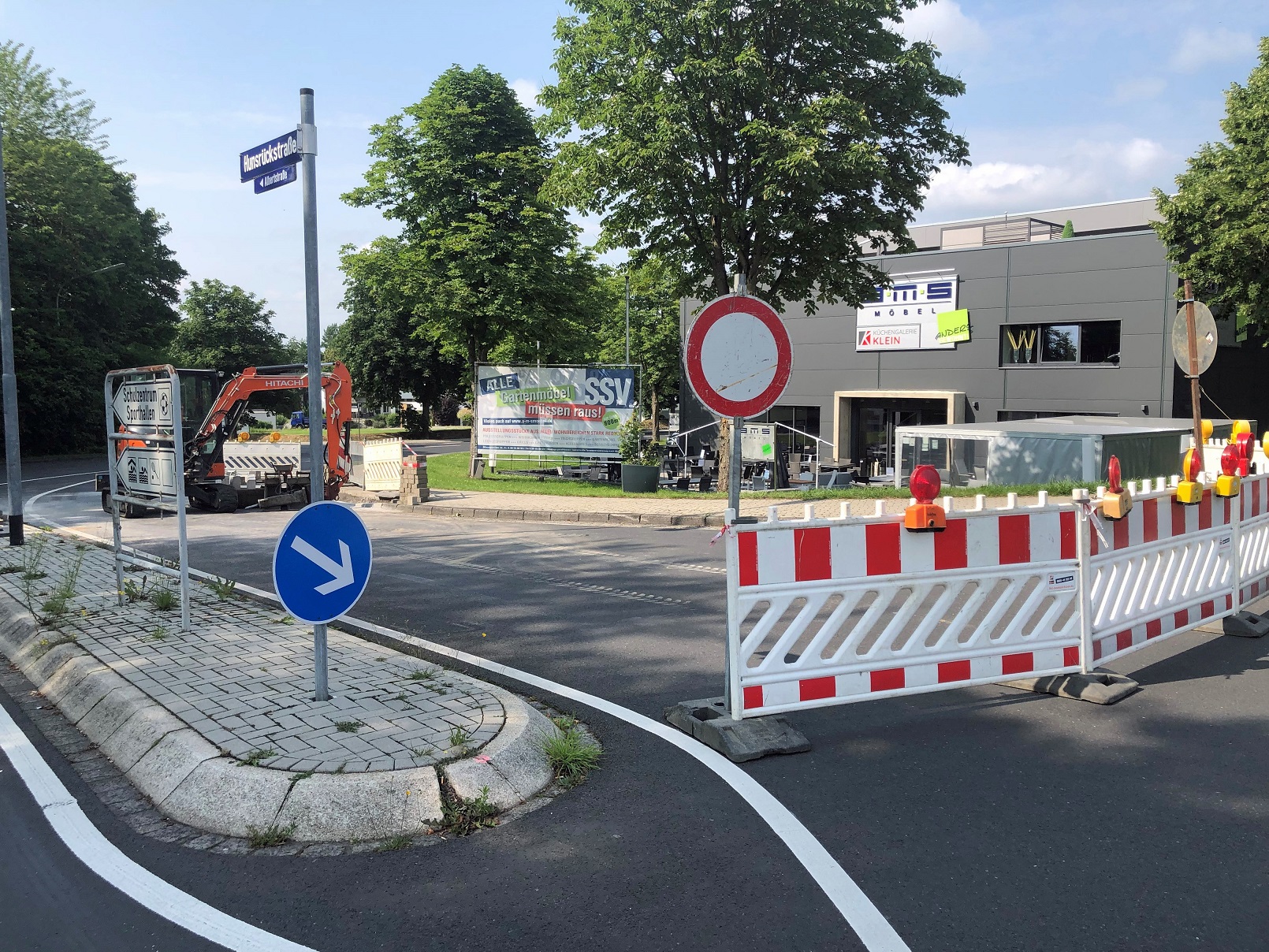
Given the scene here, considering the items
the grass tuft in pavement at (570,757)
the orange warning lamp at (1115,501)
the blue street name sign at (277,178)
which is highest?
the blue street name sign at (277,178)

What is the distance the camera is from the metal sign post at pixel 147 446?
6980 mm

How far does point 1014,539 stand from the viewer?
540 centimetres

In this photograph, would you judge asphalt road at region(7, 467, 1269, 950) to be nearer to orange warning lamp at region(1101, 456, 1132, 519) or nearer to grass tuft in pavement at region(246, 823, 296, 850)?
grass tuft in pavement at region(246, 823, 296, 850)

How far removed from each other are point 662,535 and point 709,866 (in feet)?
34.2

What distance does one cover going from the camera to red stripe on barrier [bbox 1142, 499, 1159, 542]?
6.11 m

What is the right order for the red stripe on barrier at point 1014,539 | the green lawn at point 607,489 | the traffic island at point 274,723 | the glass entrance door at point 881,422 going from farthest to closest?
1. the glass entrance door at point 881,422
2. the green lawn at point 607,489
3. the red stripe on barrier at point 1014,539
4. the traffic island at point 274,723

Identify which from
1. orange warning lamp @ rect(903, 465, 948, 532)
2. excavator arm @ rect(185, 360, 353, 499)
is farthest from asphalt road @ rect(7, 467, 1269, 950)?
excavator arm @ rect(185, 360, 353, 499)

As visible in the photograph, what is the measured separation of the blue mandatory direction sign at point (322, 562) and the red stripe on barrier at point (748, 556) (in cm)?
197

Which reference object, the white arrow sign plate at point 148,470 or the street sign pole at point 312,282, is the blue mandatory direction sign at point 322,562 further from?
the white arrow sign plate at point 148,470

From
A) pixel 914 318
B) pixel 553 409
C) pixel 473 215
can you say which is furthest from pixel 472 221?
pixel 914 318

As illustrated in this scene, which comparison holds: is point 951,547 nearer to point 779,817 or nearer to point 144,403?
point 779,817

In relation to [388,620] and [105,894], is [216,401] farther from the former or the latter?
[105,894]

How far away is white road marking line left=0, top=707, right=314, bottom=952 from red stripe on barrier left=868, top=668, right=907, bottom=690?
3228mm

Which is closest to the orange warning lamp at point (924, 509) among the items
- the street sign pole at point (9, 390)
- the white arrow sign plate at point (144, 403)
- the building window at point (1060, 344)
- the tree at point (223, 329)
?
the white arrow sign plate at point (144, 403)
